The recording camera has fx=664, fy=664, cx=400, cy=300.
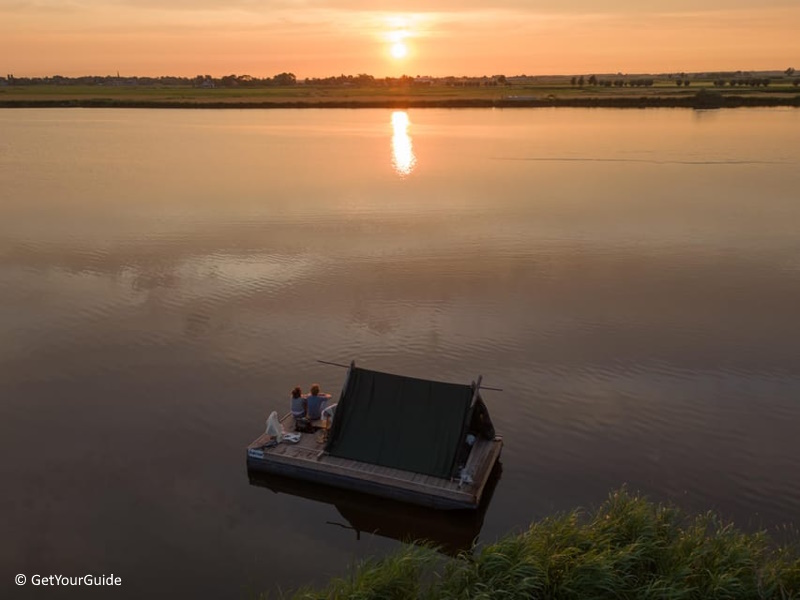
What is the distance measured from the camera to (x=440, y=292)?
26.0 metres

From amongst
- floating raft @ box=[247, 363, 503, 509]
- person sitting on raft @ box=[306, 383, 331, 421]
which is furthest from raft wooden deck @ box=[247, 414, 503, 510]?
person sitting on raft @ box=[306, 383, 331, 421]

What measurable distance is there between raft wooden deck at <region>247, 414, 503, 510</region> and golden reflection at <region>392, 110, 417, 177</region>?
4222cm

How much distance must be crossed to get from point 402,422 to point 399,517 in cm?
197

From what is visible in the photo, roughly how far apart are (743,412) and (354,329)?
11.9 m

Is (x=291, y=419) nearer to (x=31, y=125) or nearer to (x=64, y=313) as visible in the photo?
(x=64, y=313)

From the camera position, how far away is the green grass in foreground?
10.1 meters

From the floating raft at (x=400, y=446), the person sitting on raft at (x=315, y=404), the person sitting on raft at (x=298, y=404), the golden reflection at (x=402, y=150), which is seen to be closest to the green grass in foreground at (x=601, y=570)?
the floating raft at (x=400, y=446)

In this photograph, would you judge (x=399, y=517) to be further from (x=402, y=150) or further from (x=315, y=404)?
(x=402, y=150)

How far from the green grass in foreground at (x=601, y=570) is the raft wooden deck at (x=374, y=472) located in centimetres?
214

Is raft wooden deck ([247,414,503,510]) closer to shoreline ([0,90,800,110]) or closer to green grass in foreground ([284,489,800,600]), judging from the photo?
green grass in foreground ([284,489,800,600])

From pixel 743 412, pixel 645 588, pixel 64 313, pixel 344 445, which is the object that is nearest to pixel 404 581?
pixel 645 588

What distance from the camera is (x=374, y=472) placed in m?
14.1

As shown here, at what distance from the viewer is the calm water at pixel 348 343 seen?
→ 13.8m

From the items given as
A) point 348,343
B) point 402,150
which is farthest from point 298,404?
point 402,150
